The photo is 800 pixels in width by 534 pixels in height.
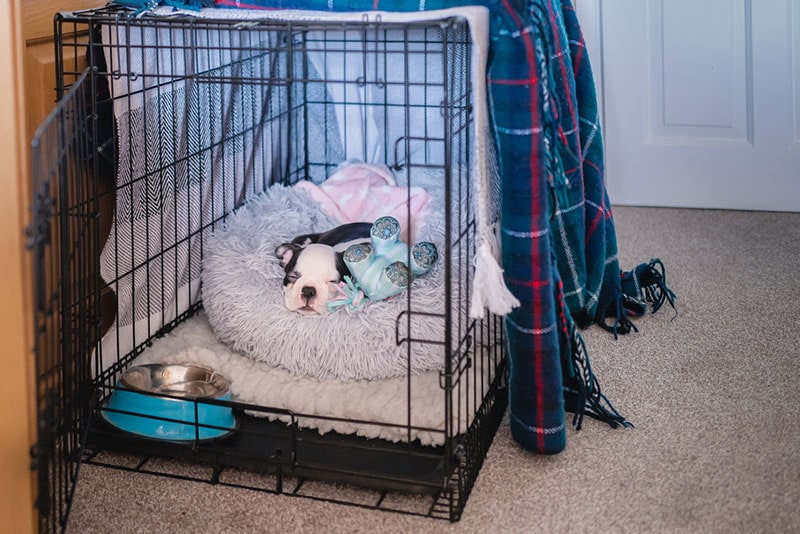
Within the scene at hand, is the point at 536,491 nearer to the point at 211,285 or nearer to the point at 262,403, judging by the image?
the point at 262,403

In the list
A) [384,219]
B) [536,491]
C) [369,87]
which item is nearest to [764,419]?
[536,491]

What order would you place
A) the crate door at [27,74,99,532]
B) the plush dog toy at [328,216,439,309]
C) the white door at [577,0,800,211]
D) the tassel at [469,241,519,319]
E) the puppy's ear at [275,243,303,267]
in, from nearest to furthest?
1. the crate door at [27,74,99,532]
2. the tassel at [469,241,519,319]
3. the plush dog toy at [328,216,439,309]
4. the puppy's ear at [275,243,303,267]
5. the white door at [577,0,800,211]

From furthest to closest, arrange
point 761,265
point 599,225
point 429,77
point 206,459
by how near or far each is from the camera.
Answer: point 761,265, point 429,77, point 599,225, point 206,459

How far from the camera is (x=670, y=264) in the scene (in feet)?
9.37

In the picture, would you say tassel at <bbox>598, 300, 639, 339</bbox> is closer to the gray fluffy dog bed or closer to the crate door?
the gray fluffy dog bed

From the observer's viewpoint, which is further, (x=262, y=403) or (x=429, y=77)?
(x=429, y=77)

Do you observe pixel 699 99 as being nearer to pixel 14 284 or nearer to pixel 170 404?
pixel 170 404

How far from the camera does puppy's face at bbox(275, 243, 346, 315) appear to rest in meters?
2.03

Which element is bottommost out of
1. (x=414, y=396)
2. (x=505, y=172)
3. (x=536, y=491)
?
(x=536, y=491)

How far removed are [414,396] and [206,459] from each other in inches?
14.9

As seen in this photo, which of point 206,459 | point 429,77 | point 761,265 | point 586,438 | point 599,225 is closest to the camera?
point 206,459

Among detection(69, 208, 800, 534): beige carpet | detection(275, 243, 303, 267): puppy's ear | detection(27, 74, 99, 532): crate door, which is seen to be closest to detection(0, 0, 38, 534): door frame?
detection(27, 74, 99, 532): crate door

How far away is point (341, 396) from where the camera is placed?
1.87 m

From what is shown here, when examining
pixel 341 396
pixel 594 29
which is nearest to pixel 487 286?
pixel 341 396
